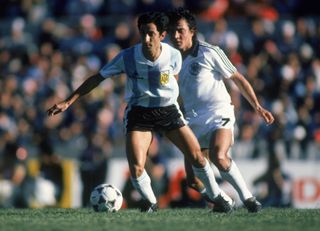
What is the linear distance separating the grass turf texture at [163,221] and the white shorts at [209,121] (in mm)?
968

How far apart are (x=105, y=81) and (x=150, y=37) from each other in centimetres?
929

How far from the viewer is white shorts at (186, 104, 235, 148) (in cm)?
1223

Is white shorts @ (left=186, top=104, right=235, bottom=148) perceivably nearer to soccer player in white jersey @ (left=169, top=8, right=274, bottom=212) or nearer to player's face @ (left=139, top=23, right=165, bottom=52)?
soccer player in white jersey @ (left=169, top=8, right=274, bottom=212)

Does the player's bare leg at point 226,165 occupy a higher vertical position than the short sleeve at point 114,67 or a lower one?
lower

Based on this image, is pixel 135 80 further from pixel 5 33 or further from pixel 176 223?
pixel 5 33

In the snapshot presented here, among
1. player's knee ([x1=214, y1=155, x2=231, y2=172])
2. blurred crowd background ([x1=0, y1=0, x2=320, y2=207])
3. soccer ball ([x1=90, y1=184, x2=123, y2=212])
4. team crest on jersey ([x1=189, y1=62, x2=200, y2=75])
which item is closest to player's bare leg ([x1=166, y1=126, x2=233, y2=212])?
player's knee ([x1=214, y1=155, x2=231, y2=172])

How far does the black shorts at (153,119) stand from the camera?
456 inches

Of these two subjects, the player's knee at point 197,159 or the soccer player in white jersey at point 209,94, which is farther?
the soccer player in white jersey at point 209,94

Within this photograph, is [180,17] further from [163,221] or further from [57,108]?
[163,221]

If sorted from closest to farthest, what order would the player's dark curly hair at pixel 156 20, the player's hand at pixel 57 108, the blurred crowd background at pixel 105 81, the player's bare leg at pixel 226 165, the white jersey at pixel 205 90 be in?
the player's hand at pixel 57 108 < the player's dark curly hair at pixel 156 20 < the player's bare leg at pixel 226 165 < the white jersey at pixel 205 90 < the blurred crowd background at pixel 105 81

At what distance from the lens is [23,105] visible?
67.9ft

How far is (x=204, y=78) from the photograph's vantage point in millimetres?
12219

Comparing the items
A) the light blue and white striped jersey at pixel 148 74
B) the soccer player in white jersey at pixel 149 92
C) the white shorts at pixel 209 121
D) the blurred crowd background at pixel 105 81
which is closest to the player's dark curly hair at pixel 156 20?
the soccer player in white jersey at pixel 149 92

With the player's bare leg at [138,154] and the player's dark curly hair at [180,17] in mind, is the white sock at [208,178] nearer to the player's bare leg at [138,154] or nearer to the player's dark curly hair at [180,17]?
the player's bare leg at [138,154]
